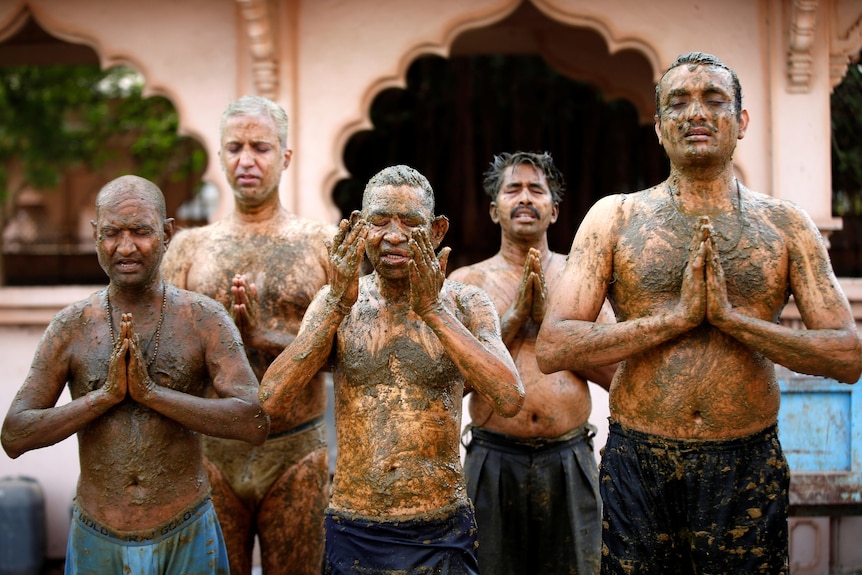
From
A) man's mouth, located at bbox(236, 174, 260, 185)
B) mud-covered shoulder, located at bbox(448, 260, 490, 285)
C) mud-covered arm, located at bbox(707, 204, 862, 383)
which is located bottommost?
mud-covered arm, located at bbox(707, 204, 862, 383)

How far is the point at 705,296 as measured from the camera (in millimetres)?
3127

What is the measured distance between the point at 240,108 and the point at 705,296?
7.48 feet

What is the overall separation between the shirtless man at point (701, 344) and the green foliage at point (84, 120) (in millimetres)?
10261

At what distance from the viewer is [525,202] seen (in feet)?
14.8

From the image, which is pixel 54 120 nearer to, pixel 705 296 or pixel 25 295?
pixel 25 295

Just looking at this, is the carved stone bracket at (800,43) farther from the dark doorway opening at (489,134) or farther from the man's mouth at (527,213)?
the dark doorway opening at (489,134)

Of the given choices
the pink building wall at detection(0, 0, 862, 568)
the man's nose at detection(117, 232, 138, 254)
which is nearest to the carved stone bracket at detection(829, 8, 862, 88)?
the pink building wall at detection(0, 0, 862, 568)

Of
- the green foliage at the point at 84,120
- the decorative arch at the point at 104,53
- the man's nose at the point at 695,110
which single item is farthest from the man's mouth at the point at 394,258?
the green foliage at the point at 84,120

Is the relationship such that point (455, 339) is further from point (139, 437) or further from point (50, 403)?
point (50, 403)

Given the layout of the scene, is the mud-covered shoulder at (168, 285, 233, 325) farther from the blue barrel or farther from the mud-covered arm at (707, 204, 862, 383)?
the blue barrel

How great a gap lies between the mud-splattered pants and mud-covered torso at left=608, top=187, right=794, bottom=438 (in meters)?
1.00

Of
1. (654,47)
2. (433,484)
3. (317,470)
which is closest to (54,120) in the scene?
(654,47)

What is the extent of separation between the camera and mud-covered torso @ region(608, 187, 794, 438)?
10.6 feet

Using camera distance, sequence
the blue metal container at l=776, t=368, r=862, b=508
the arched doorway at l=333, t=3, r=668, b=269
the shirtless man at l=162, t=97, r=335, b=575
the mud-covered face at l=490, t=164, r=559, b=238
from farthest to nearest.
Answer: the arched doorway at l=333, t=3, r=668, b=269
the blue metal container at l=776, t=368, r=862, b=508
the mud-covered face at l=490, t=164, r=559, b=238
the shirtless man at l=162, t=97, r=335, b=575
